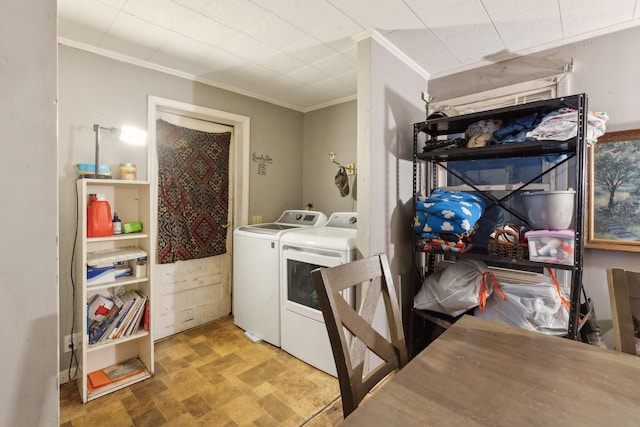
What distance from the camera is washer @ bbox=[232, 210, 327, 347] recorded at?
243 cm

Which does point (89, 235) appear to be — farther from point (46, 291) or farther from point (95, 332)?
point (46, 291)

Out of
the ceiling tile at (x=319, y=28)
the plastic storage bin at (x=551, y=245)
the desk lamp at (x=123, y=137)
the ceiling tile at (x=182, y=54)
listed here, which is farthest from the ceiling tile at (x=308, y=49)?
the plastic storage bin at (x=551, y=245)

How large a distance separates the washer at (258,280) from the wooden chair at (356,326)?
4.48 ft

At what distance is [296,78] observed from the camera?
106 inches

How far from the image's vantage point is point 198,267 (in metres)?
2.88

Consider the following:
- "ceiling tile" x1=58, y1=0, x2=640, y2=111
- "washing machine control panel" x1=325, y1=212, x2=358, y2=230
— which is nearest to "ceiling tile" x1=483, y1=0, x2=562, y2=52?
"ceiling tile" x1=58, y1=0, x2=640, y2=111

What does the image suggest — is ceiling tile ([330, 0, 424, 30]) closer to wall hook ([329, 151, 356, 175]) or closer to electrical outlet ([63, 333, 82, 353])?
wall hook ([329, 151, 356, 175])

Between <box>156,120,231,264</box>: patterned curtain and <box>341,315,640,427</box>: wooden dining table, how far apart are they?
2.37 metres

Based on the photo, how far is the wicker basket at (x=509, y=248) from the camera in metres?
1.77

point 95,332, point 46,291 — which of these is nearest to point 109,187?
point 95,332

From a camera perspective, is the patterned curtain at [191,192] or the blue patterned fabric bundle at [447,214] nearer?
the blue patterned fabric bundle at [447,214]

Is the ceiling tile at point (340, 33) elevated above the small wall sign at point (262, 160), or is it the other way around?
the ceiling tile at point (340, 33)

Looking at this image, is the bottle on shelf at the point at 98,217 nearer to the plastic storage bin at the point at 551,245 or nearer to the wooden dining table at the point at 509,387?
the wooden dining table at the point at 509,387

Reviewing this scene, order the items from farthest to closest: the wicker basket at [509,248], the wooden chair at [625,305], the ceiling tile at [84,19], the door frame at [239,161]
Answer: the door frame at [239,161] → the wicker basket at [509,248] → the ceiling tile at [84,19] → the wooden chair at [625,305]
